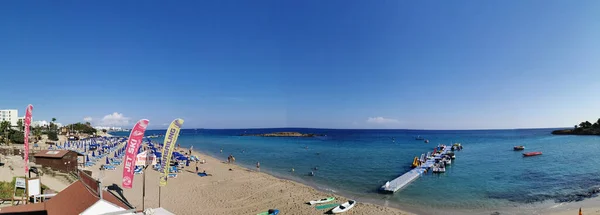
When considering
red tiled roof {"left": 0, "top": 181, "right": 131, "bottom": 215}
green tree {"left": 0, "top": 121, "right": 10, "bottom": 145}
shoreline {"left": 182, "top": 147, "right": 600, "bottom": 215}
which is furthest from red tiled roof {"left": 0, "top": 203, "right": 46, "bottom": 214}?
green tree {"left": 0, "top": 121, "right": 10, "bottom": 145}

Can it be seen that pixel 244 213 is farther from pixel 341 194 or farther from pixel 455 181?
pixel 455 181

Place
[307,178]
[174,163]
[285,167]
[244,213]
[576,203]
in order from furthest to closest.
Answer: [285,167]
[174,163]
[307,178]
[576,203]
[244,213]

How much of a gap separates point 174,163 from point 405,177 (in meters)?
27.3

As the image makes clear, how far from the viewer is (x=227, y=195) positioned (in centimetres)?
2258

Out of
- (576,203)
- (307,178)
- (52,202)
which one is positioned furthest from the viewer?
(307,178)

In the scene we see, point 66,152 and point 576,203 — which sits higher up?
point 66,152

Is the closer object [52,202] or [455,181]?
[52,202]

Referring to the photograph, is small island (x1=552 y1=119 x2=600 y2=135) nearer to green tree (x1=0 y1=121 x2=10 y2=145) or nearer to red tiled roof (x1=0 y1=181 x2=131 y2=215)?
red tiled roof (x1=0 y1=181 x2=131 y2=215)

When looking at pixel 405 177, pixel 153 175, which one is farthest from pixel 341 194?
pixel 153 175

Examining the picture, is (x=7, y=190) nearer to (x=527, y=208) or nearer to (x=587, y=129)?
(x=527, y=208)

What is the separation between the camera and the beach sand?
18.8 meters

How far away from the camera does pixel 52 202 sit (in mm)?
8078

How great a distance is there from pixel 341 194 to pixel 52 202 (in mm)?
19735

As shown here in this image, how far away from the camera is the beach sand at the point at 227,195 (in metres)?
18.8
